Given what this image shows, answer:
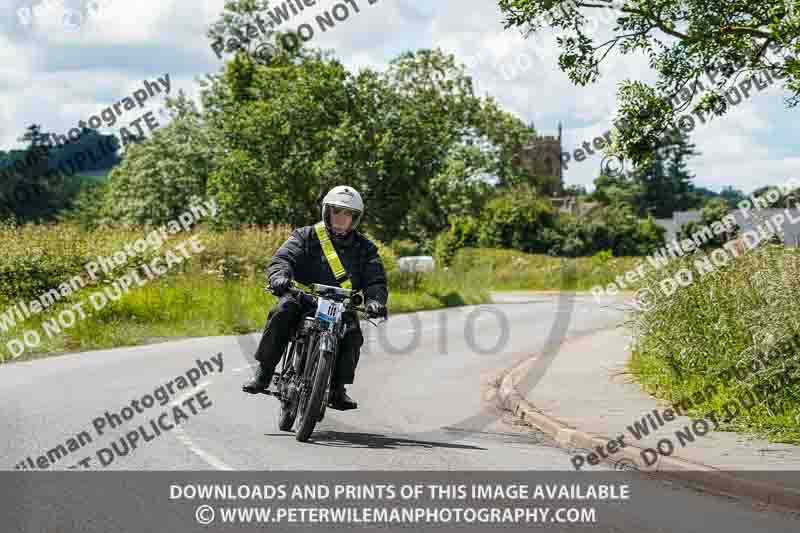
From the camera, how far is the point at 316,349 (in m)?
9.02

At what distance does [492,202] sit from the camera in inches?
2832

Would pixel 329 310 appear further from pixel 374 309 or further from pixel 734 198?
pixel 734 198

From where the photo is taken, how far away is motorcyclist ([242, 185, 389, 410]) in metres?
9.17

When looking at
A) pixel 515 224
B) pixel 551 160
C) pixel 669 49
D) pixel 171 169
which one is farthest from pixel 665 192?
pixel 669 49

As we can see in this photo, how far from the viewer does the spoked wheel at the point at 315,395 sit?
29.0 ft

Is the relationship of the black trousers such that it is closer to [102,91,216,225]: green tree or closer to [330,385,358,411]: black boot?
[330,385,358,411]: black boot

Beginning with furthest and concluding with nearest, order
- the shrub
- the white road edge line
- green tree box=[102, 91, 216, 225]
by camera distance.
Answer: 1. the shrub
2. green tree box=[102, 91, 216, 225]
3. the white road edge line

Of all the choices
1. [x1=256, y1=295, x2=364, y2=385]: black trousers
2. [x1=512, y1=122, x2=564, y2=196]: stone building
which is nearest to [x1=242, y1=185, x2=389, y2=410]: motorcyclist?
[x1=256, y1=295, x2=364, y2=385]: black trousers

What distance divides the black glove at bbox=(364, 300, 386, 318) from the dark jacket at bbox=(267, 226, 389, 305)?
90mm

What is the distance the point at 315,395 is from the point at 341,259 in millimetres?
1284

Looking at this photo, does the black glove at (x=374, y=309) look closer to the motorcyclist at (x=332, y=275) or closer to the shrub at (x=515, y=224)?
the motorcyclist at (x=332, y=275)

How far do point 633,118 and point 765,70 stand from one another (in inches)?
56.5

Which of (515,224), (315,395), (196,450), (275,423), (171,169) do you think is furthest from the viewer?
(515,224)

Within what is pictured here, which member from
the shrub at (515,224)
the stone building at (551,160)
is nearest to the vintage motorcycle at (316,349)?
the shrub at (515,224)
